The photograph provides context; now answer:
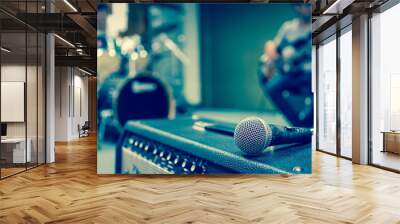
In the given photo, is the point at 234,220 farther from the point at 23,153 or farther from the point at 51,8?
the point at 51,8

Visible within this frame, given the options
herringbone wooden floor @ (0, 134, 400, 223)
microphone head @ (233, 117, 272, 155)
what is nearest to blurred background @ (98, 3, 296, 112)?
microphone head @ (233, 117, 272, 155)

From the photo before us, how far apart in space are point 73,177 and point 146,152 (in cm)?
132

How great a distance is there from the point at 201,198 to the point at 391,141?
14.7 ft

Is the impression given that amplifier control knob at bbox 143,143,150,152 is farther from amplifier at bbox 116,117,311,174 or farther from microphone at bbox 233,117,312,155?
microphone at bbox 233,117,312,155

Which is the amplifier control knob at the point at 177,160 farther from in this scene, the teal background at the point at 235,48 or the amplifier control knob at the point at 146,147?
the teal background at the point at 235,48

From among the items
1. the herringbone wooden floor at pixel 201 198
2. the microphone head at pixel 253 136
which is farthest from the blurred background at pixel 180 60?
the herringbone wooden floor at pixel 201 198

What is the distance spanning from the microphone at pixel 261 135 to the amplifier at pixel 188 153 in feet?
0.33

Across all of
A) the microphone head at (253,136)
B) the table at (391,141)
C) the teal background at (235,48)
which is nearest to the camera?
the microphone head at (253,136)

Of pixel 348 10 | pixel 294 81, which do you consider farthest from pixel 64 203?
pixel 348 10

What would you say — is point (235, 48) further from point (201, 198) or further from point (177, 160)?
point (201, 198)

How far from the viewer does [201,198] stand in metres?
4.52

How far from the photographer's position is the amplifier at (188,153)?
582cm

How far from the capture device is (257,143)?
5750 mm

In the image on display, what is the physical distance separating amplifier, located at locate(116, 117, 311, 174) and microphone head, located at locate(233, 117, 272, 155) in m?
0.10
